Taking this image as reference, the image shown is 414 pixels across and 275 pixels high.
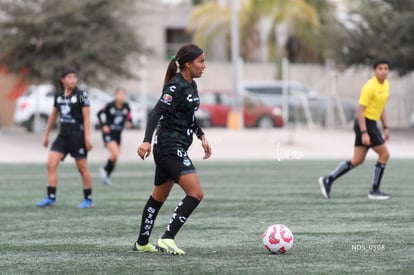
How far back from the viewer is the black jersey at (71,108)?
1421cm

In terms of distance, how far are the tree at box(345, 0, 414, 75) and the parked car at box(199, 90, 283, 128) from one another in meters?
3.59

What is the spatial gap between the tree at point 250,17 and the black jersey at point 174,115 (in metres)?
39.6

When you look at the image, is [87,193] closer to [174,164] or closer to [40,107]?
[174,164]

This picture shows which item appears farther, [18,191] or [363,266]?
[18,191]

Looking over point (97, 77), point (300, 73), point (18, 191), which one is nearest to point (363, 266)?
point (18, 191)

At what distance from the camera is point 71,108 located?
14.2m

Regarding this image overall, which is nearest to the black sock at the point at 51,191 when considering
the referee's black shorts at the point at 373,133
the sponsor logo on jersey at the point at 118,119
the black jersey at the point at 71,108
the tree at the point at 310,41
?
the black jersey at the point at 71,108

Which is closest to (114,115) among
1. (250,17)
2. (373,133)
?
(373,133)

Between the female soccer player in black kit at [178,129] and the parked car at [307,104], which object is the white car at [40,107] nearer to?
the parked car at [307,104]

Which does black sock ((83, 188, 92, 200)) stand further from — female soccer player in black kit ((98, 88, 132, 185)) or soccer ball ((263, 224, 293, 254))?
soccer ball ((263, 224, 293, 254))

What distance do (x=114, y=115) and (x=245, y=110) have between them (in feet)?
63.6

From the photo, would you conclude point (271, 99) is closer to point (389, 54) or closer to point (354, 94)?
point (354, 94)

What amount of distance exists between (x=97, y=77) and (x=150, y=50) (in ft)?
7.89

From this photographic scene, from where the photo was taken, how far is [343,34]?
1443 inches
